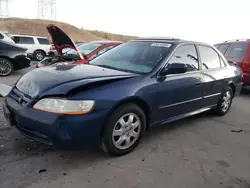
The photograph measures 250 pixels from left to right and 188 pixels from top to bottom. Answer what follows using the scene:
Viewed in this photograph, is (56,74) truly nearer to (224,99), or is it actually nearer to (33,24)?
(224,99)

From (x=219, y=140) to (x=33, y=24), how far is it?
55201 mm

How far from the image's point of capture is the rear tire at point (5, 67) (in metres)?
8.15

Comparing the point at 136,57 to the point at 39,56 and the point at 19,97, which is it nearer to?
the point at 19,97

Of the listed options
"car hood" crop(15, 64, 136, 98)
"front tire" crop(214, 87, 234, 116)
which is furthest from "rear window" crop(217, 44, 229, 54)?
"car hood" crop(15, 64, 136, 98)

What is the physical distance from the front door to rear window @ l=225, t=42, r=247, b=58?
159 inches

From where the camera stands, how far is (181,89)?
3.62 meters

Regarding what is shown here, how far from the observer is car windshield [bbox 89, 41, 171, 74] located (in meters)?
3.42

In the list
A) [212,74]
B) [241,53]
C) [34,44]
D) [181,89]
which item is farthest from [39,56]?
[181,89]

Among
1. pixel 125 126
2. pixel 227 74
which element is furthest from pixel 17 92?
pixel 227 74

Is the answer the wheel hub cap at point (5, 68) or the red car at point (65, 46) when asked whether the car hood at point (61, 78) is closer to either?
the red car at point (65, 46)

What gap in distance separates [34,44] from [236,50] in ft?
41.6

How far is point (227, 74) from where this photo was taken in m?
4.86

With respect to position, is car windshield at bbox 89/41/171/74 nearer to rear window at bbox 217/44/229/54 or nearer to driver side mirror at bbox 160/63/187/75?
driver side mirror at bbox 160/63/187/75

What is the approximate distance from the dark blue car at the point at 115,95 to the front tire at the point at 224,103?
681 millimetres
